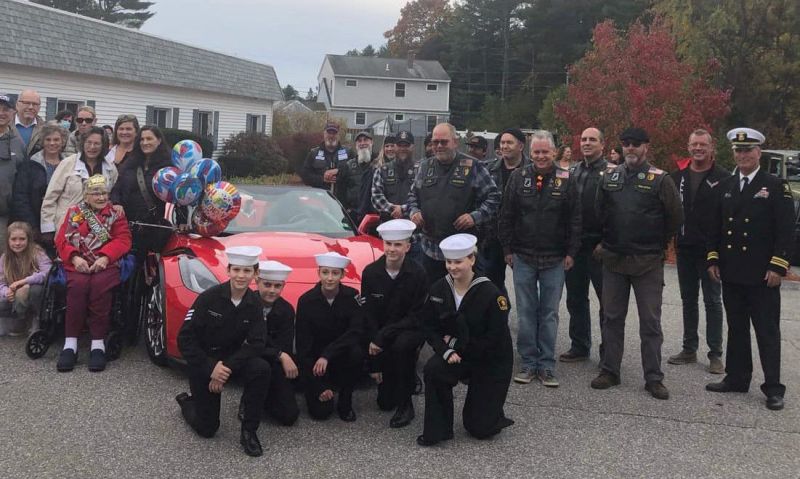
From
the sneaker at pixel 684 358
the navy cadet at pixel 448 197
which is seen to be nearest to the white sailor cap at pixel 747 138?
the navy cadet at pixel 448 197

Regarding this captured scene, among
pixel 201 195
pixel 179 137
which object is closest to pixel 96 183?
pixel 201 195

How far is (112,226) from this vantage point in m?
6.41

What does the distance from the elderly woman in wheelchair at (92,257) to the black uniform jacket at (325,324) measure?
6.16 feet

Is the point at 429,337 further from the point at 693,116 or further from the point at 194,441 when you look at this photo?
the point at 693,116

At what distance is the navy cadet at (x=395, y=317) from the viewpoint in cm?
518

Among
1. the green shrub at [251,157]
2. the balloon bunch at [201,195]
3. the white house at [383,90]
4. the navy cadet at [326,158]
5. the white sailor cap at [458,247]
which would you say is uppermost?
the white house at [383,90]

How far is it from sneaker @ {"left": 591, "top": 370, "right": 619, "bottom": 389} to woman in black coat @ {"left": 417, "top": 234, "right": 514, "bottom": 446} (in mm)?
1224

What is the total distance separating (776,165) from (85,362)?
14070mm

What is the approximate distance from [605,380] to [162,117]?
24496 millimetres

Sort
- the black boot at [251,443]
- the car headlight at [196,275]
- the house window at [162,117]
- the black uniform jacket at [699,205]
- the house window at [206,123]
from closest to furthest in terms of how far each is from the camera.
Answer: the black boot at [251,443] < the car headlight at [196,275] < the black uniform jacket at [699,205] < the house window at [162,117] < the house window at [206,123]

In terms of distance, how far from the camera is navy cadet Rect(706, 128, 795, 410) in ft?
18.8

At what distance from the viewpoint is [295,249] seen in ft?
20.6

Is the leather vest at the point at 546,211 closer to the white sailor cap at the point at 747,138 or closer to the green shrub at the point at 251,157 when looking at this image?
the white sailor cap at the point at 747,138

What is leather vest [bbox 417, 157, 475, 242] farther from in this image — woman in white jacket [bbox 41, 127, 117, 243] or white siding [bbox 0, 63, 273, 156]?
white siding [bbox 0, 63, 273, 156]
